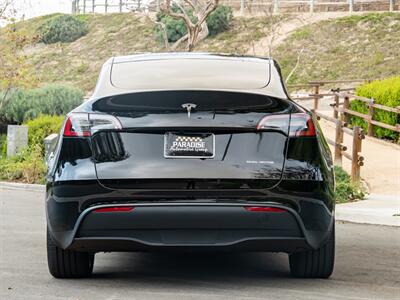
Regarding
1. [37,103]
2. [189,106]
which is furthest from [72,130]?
[37,103]

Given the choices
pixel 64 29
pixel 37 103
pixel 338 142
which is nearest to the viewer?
pixel 338 142

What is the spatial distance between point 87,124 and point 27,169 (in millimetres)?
10556

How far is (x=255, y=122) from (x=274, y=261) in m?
2.12

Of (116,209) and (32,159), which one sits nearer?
(116,209)

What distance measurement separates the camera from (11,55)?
2630 cm

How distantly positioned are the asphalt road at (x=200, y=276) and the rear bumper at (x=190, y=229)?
336 mm

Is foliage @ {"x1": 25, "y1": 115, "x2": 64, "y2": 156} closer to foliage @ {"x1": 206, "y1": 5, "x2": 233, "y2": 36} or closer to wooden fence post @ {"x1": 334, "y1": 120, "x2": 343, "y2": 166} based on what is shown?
wooden fence post @ {"x1": 334, "y1": 120, "x2": 343, "y2": 166}

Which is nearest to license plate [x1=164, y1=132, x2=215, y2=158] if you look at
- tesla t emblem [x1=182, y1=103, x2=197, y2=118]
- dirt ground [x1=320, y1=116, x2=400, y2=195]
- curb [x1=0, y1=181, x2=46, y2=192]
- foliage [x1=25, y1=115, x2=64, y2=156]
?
tesla t emblem [x1=182, y1=103, x2=197, y2=118]

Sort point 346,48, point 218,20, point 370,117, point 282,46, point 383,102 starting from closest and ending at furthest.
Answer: point 370,117
point 383,102
point 346,48
point 282,46
point 218,20

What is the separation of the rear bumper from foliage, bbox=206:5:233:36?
51.3 metres

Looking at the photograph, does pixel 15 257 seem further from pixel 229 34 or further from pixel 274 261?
pixel 229 34

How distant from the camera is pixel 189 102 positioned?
733 centimetres

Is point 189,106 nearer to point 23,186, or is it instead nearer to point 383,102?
point 23,186

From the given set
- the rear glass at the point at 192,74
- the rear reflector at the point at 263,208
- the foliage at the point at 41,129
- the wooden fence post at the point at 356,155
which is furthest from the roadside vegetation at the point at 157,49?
the rear reflector at the point at 263,208
